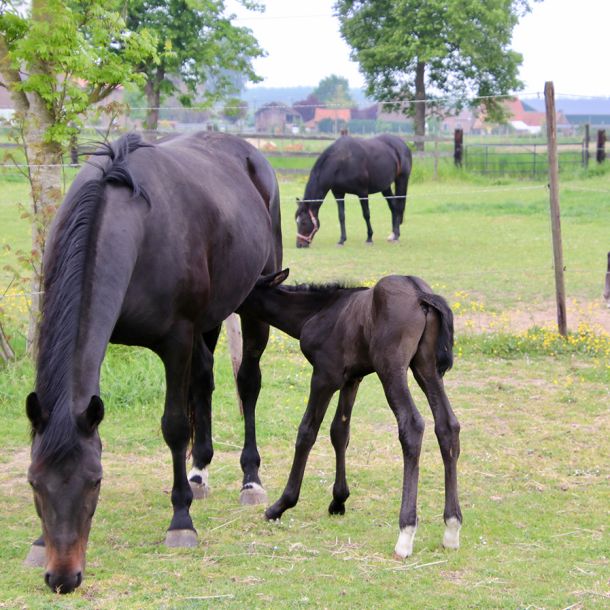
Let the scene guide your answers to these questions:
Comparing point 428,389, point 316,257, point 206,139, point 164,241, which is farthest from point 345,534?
point 316,257

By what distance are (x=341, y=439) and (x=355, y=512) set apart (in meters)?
0.41

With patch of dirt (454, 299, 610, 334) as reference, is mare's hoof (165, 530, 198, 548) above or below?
above

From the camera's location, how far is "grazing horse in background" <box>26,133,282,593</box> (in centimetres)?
352

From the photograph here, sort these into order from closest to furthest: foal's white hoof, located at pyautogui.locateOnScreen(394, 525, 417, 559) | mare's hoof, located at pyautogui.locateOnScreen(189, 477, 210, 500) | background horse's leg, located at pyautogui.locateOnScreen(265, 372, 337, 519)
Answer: foal's white hoof, located at pyautogui.locateOnScreen(394, 525, 417, 559) → background horse's leg, located at pyautogui.locateOnScreen(265, 372, 337, 519) → mare's hoof, located at pyautogui.locateOnScreen(189, 477, 210, 500)

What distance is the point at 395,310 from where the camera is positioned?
15.5 feet

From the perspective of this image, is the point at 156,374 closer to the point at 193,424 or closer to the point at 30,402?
the point at 193,424

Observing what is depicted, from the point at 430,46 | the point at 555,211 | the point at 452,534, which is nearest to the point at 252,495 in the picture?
Answer: the point at 452,534

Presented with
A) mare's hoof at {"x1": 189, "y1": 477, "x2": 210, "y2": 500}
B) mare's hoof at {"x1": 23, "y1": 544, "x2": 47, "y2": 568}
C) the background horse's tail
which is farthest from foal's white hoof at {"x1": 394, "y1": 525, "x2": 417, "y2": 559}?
mare's hoof at {"x1": 23, "y1": 544, "x2": 47, "y2": 568}

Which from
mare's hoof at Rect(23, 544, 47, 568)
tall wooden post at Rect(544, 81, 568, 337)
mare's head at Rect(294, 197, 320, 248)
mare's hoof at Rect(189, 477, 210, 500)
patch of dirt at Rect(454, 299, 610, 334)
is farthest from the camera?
mare's head at Rect(294, 197, 320, 248)

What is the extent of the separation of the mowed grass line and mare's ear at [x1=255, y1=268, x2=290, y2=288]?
4.07ft

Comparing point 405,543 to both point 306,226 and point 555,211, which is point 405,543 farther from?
point 306,226

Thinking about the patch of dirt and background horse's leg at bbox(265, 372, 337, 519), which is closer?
background horse's leg at bbox(265, 372, 337, 519)

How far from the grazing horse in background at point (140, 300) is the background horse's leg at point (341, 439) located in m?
0.66

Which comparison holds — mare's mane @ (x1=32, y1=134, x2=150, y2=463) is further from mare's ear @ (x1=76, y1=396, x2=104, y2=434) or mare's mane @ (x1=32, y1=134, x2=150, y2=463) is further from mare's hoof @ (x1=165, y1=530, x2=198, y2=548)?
mare's hoof @ (x1=165, y1=530, x2=198, y2=548)
